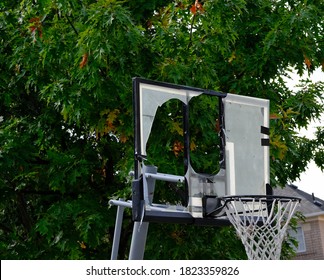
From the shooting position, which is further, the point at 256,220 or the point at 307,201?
the point at 307,201

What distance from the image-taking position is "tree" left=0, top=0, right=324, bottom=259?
36.3ft

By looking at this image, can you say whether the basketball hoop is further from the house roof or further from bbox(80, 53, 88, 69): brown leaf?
the house roof

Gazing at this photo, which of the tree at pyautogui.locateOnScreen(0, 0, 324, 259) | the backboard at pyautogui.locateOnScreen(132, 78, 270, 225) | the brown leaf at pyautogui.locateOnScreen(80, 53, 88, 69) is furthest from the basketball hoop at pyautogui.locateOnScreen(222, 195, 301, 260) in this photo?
the brown leaf at pyautogui.locateOnScreen(80, 53, 88, 69)

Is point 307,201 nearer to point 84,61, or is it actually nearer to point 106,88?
point 106,88

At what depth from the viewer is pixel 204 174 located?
9.47 meters

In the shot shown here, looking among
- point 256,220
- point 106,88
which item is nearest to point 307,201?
point 106,88

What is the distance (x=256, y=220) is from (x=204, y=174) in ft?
3.08

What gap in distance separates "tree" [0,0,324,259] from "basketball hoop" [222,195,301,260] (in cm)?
243

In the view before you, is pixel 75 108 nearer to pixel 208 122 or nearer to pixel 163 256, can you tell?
pixel 208 122

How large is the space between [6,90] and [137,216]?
542 cm

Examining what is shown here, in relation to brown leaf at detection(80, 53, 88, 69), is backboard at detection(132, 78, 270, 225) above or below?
below

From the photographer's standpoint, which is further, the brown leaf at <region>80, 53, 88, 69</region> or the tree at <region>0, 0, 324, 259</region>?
the tree at <region>0, 0, 324, 259</region>

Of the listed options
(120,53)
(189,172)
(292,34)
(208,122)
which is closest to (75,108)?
(120,53)

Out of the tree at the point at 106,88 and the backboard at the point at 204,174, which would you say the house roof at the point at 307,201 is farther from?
the backboard at the point at 204,174
